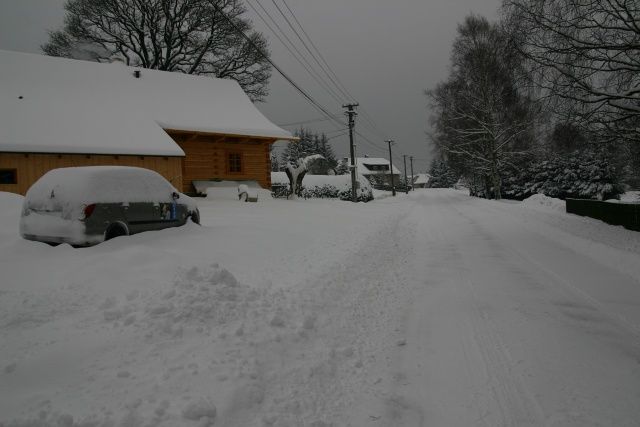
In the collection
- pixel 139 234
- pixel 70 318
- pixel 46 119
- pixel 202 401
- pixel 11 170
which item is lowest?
pixel 202 401

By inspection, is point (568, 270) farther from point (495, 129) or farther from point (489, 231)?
point (495, 129)

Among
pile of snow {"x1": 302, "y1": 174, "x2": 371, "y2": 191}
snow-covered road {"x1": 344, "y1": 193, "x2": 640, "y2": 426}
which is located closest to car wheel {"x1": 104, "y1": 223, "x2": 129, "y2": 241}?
snow-covered road {"x1": 344, "y1": 193, "x2": 640, "y2": 426}

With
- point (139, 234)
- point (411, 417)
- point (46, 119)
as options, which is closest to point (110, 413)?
point (411, 417)

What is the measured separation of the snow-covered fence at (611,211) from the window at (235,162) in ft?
54.2

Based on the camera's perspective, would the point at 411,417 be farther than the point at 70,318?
No

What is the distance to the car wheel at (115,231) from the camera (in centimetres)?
627

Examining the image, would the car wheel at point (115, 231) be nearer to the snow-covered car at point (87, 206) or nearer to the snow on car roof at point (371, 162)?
the snow-covered car at point (87, 206)

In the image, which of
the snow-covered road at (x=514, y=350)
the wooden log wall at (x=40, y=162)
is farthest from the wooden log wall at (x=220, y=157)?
the snow-covered road at (x=514, y=350)

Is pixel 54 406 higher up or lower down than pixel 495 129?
lower down

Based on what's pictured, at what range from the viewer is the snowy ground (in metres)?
2.65

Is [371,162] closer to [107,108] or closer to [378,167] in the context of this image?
[378,167]

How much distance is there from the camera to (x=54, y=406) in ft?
8.02

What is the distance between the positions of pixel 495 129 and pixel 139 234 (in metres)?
26.4

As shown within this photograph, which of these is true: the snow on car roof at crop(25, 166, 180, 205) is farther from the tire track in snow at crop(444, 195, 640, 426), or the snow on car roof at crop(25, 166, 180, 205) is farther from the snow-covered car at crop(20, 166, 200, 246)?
the tire track in snow at crop(444, 195, 640, 426)
